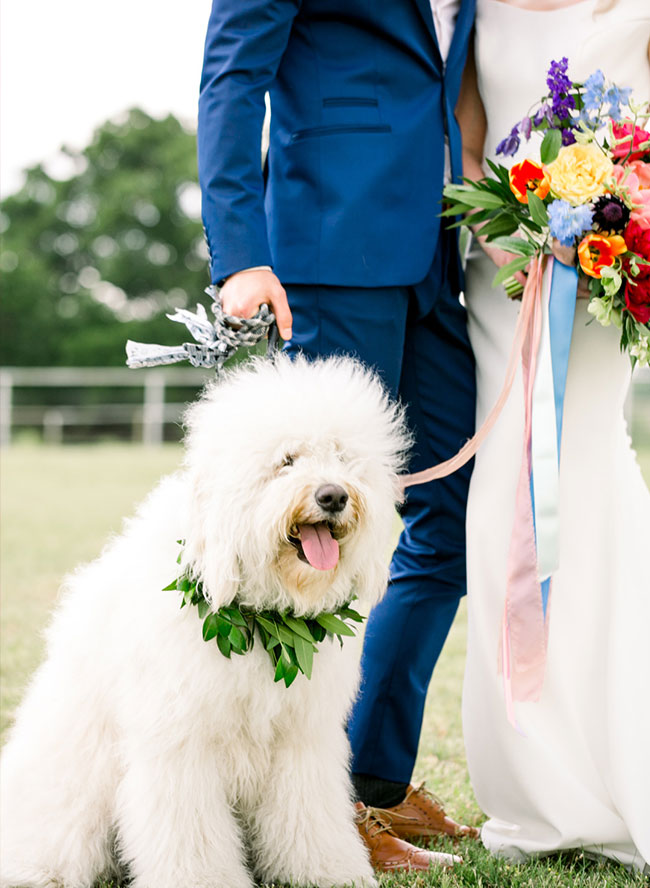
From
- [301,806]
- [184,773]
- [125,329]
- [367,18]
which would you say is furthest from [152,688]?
[125,329]

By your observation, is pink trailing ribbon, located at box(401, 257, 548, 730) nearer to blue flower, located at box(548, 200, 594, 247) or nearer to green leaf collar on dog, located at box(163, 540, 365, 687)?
blue flower, located at box(548, 200, 594, 247)

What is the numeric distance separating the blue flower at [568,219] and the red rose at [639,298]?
0.57ft

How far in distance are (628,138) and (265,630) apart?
145cm

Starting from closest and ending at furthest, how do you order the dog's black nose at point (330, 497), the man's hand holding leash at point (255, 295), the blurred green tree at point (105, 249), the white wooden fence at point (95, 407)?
the dog's black nose at point (330, 497) < the man's hand holding leash at point (255, 295) < the white wooden fence at point (95, 407) < the blurred green tree at point (105, 249)

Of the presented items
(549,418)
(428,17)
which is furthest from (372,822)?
(428,17)

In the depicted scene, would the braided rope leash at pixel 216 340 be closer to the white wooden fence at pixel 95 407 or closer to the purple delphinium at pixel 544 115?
the purple delphinium at pixel 544 115

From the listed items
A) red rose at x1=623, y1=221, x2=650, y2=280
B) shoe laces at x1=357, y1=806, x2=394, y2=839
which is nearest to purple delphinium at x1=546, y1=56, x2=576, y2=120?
red rose at x1=623, y1=221, x2=650, y2=280

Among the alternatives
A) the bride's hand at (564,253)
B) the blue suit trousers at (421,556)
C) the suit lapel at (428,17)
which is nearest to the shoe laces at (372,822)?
the blue suit trousers at (421,556)

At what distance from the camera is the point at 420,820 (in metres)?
2.96

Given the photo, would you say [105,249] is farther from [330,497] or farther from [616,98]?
[330,497]

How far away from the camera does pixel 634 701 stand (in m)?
2.73

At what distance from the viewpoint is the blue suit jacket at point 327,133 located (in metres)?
2.46

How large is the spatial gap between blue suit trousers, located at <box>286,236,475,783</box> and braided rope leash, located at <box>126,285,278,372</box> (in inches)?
20.8

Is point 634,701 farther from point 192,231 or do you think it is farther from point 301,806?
point 192,231
